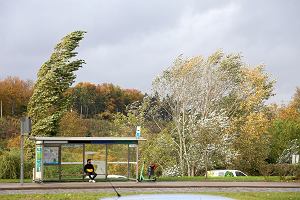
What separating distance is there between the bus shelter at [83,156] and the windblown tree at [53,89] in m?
10.6

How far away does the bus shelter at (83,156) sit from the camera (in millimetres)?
30312

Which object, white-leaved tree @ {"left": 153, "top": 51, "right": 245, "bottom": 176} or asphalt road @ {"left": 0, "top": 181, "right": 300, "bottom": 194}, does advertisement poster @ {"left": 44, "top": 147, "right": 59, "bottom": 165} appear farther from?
white-leaved tree @ {"left": 153, "top": 51, "right": 245, "bottom": 176}

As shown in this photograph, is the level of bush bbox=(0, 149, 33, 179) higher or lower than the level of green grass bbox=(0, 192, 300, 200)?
higher

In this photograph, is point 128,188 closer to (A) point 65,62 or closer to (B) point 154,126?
(A) point 65,62

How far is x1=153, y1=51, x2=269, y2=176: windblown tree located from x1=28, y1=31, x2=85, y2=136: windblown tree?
10.3 metres

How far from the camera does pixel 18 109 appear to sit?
99375 millimetres

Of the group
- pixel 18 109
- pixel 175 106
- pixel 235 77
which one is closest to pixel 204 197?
pixel 175 106

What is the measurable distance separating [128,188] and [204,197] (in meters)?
20.2

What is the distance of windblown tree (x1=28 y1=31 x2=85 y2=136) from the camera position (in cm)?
4234

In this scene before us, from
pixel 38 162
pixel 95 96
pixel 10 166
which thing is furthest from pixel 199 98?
pixel 95 96

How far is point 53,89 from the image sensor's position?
1688 inches

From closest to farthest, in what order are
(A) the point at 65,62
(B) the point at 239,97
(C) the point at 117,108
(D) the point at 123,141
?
→ 1. (D) the point at 123,141
2. (A) the point at 65,62
3. (B) the point at 239,97
4. (C) the point at 117,108

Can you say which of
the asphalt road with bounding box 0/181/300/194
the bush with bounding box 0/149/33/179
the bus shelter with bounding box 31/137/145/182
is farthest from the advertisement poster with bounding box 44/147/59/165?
the bush with bounding box 0/149/33/179

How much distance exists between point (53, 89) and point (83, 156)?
12384mm
